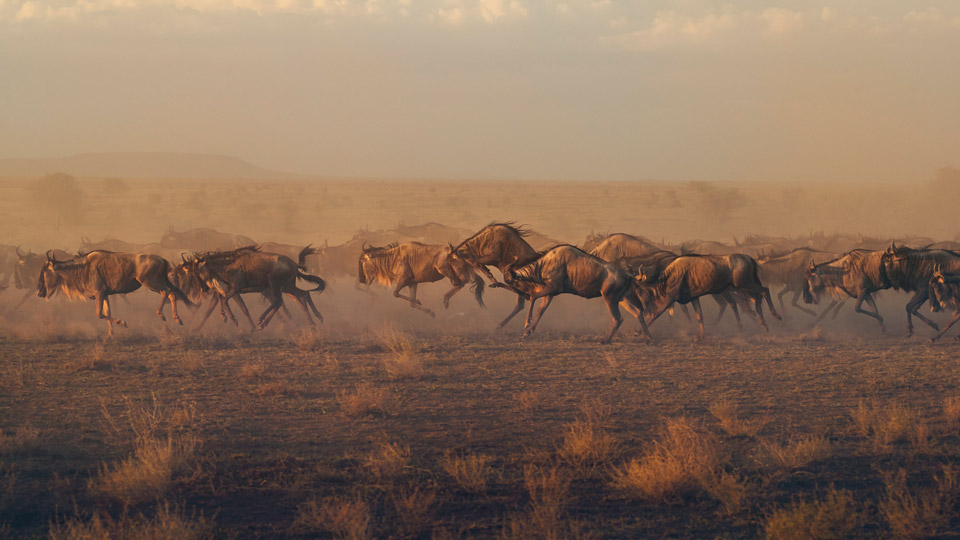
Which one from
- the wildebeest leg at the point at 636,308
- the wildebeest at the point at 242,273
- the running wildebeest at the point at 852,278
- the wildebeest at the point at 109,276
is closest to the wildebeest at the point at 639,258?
the wildebeest leg at the point at 636,308

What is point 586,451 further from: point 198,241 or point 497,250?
point 198,241

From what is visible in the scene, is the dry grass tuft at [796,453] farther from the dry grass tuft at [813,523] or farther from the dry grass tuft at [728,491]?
the dry grass tuft at [813,523]

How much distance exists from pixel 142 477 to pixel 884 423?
7268 mm

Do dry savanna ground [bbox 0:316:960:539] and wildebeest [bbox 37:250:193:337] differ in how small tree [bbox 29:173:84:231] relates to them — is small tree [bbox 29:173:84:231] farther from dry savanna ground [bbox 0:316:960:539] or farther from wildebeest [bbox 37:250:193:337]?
dry savanna ground [bbox 0:316:960:539]

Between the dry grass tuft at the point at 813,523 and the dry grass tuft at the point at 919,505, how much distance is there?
0.31 m

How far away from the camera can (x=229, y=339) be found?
52.3ft

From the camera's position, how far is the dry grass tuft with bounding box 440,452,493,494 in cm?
698

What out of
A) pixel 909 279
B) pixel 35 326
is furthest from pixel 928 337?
pixel 35 326

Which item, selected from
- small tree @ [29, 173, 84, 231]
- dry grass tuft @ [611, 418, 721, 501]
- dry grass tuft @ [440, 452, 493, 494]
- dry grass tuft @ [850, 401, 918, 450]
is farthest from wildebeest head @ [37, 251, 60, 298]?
small tree @ [29, 173, 84, 231]

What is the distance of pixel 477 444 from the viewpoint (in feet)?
27.8

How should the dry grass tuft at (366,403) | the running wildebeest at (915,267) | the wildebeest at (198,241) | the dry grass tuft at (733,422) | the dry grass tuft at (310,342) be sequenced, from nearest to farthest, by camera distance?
the dry grass tuft at (733,422) → the dry grass tuft at (366,403) → the dry grass tuft at (310,342) → the running wildebeest at (915,267) → the wildebeest at (198,241)

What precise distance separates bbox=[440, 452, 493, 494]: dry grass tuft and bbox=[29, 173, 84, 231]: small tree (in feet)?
195

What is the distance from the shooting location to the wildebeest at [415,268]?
57.8 feet

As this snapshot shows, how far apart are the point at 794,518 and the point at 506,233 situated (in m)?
11.3
